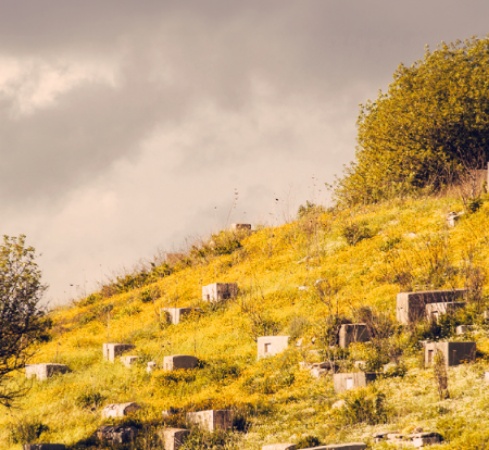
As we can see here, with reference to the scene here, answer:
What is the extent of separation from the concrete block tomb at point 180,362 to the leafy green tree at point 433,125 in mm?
15318

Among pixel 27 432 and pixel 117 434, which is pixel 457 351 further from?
pixel 27 432

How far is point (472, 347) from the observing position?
16.6m

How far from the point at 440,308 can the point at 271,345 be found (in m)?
4.27

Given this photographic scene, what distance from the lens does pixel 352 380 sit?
1708cm

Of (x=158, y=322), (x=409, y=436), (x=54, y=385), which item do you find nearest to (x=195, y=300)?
(x=158, y=322)

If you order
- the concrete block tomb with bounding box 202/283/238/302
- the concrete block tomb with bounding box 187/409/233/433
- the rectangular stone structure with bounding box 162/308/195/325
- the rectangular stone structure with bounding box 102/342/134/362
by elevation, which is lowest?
the concrete block tomb with bounding box 187/409/233/433

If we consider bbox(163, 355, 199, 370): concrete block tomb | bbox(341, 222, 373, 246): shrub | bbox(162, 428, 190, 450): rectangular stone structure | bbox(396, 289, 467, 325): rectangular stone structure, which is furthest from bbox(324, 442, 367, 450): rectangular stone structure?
bbox(341, 222, 373, 246): shrub

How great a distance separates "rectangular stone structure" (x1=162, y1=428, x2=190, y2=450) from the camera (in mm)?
16234

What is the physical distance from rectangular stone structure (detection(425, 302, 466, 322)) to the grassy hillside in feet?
0.96

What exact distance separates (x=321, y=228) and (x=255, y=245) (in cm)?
294

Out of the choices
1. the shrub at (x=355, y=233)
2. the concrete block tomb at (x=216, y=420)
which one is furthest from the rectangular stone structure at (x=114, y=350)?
Result: the concrete block tomb at (x=216, y=420)

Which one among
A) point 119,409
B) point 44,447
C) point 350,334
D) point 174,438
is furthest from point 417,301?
point 44,447

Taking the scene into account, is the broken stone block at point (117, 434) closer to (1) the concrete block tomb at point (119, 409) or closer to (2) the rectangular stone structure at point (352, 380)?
(1) the concrete block tomb at point (119, 409)

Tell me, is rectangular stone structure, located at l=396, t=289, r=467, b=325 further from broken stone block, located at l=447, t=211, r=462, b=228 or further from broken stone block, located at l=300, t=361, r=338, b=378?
broken stone block, located at l=447, t=211, r=462, b=228
